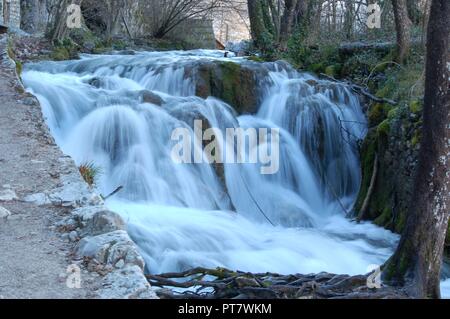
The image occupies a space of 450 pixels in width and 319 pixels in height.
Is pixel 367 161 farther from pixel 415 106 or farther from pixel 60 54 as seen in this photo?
pixel 60 54

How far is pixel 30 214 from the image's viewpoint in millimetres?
5418

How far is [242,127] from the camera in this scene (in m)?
11.1

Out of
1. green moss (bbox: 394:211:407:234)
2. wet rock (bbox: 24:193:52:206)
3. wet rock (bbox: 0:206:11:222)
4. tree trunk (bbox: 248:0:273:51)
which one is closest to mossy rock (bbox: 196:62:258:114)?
green moss (bbox: 394:211:407:234)

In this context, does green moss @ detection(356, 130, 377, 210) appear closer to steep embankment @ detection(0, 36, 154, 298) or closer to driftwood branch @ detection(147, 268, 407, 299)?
driftwood branch @ detection(147, 268, 407, 299)

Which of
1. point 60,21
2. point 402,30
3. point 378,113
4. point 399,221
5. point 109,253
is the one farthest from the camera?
point 60,21

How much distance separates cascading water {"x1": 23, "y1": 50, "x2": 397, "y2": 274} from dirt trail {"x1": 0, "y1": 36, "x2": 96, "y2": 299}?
1209mm

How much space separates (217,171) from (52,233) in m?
4.89

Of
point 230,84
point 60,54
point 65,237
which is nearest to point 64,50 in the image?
point 60,54

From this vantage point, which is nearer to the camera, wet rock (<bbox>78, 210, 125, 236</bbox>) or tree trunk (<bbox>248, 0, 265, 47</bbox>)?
wet rock (<bbox>78, 210, 125, 236</bbox>)

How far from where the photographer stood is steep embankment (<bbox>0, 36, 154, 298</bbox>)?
4086 mm

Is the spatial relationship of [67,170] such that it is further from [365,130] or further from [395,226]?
[365,130]

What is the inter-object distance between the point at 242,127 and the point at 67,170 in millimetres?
5067

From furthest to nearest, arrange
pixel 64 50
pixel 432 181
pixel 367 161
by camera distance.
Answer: pixel 64 50 < pixel 367 161 < pixel 432 181

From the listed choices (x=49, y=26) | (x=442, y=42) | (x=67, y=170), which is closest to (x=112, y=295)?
(x=67, y=170)
